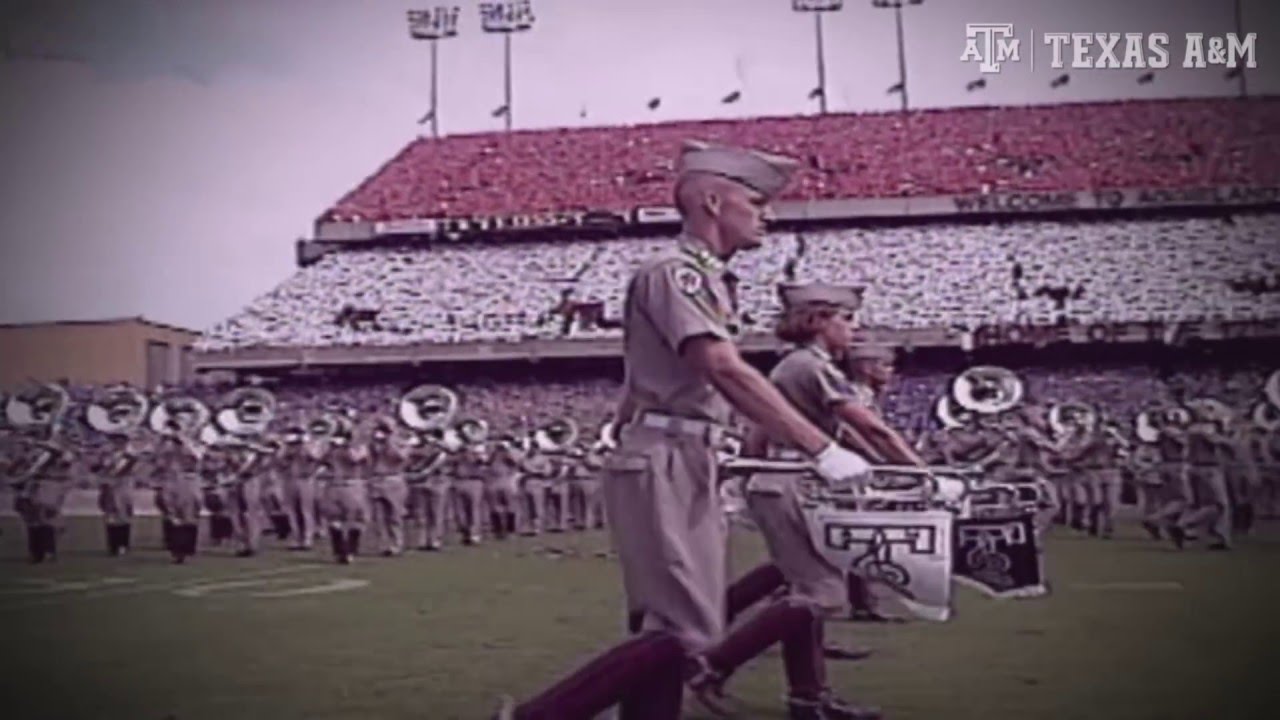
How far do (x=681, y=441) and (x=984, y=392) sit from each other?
3.86 metres

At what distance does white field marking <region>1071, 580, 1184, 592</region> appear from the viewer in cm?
669

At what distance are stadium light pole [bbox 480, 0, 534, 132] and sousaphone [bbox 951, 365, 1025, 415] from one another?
2.48 m

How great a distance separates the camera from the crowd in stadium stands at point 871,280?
19.8 feet

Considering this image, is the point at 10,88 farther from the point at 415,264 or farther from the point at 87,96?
the point at 415,264

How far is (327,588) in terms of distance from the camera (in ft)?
25.3

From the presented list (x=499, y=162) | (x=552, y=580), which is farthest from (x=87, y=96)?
(x=552, y=580)

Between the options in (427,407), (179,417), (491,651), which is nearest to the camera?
(491,651)

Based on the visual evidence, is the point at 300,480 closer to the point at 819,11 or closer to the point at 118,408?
the point at 118,408

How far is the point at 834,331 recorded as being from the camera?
15.6 feet

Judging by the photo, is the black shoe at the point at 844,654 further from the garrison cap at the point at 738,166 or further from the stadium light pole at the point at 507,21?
the stadium light pole at the point at 507,21

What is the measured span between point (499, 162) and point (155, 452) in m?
4.04

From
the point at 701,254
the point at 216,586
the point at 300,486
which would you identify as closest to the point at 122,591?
the point at 216,586

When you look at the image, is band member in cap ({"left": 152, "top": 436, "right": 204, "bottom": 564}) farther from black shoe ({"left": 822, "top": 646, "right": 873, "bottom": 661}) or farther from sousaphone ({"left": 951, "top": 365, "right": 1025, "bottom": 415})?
black shoe ({"left": 822, "top": 646, "right": 873, "bottom": 661})

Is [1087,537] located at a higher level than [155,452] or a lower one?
lower
